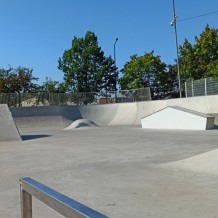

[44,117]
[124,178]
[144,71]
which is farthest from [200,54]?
[124,178]

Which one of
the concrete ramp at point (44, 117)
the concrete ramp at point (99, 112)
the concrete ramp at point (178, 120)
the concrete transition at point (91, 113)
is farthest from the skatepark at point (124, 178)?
the concrete ramp at point (99, 112)

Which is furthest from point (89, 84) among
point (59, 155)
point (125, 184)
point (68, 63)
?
point (125, 184)

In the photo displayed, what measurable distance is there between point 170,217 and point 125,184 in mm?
2055

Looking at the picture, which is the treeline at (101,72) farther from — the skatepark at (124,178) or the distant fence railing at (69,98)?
the skatepark at (124,178)

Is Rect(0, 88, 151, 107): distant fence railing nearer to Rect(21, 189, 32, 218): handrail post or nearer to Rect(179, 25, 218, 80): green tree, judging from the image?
Result: Rect(179, 25, 218, 80): green tree

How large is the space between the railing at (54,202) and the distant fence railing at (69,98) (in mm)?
35126

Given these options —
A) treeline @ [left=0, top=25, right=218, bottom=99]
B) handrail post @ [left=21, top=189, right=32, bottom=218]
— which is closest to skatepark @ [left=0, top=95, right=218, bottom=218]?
handrail post @ [left=21, top=189, right=32, bottom=218]

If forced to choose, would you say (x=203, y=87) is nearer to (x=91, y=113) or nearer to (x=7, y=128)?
(x=91, y=113)

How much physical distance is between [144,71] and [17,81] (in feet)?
65.7

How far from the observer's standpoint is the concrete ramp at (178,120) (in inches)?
779

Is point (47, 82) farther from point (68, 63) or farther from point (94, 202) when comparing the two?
point (94, 202)

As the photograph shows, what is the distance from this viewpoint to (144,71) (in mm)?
53188

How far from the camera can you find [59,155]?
11.0 meters

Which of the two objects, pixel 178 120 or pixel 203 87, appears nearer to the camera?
pixel 178 120
